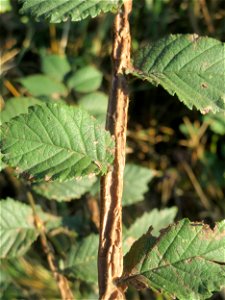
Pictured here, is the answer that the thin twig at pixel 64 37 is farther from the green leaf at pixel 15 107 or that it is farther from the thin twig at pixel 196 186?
the green leaf at pixel 15 107

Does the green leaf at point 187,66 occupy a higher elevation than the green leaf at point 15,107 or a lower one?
lower

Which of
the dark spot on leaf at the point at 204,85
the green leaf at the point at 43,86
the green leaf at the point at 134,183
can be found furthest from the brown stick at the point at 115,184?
the green leaf at the point at 43,86

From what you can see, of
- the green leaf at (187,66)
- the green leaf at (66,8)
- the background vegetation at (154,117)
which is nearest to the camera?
the green leaf at (66,8)

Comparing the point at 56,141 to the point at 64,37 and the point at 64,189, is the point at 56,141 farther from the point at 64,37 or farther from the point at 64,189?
the point at 64,37

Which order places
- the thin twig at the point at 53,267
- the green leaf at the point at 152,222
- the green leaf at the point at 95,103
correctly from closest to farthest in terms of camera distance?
the thin twig at the point at 53,267, the green leaf at the point at 152,222, the green leaf at the point at 95,103

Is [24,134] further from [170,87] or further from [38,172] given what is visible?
[170,87]

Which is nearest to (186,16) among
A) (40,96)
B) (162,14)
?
(162,14)

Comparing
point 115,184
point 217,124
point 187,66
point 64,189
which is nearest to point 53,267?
point 64,189
